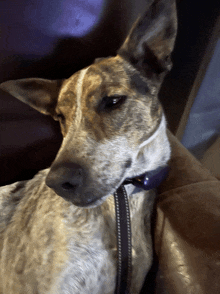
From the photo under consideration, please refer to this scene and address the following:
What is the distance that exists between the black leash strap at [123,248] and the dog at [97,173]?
0.13 ft

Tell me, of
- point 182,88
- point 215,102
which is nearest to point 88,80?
point 182,88

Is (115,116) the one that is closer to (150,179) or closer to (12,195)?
(150,179)

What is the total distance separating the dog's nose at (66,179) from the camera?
75 centimetres

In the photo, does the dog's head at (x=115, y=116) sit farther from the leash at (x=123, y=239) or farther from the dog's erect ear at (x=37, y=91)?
the leash at (x=123, y=239)

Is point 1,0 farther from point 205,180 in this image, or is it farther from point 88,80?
point 205,180

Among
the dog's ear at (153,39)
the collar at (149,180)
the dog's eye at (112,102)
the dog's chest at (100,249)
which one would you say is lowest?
the dog's chest at (100,249)

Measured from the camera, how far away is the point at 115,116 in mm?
914

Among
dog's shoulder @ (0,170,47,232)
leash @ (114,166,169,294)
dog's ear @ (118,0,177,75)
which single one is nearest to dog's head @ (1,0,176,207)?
dog's ear @ (118,0,177,75)

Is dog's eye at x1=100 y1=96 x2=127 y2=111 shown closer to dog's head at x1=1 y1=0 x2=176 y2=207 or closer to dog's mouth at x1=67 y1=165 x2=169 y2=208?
dog's head at x1=1 y1=0 x2=176 y2=207

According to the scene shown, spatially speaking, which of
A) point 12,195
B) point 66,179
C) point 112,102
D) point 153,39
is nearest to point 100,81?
point 112,102

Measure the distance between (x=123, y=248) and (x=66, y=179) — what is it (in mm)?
457

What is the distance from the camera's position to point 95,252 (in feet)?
3.08

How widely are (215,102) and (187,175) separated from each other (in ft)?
4.27

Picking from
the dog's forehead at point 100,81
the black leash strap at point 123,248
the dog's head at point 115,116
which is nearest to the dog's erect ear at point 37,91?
the dog's head at point 115,116
